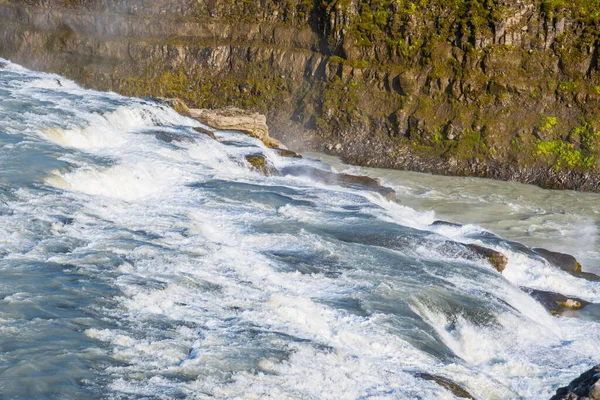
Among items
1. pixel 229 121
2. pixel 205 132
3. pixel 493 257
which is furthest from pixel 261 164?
pixel 493 257

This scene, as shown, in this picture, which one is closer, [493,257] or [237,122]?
[493,257]

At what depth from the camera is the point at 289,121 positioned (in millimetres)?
37312

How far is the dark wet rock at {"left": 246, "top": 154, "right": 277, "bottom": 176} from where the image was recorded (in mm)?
25414

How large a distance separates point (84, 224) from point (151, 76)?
26560 mm

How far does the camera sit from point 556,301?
55.6 feet

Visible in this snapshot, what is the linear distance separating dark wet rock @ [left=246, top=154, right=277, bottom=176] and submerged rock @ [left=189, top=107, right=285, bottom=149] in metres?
5.02

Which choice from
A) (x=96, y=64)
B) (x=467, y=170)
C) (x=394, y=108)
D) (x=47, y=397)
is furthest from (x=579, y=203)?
(x=96, y=64)

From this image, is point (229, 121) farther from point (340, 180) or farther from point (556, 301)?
point (556, 301)

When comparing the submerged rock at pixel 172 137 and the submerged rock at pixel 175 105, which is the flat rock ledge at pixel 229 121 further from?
the submerged rock at pixel 172 137

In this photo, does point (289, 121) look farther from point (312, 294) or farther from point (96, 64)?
point (312, 294)

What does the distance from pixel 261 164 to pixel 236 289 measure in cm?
1266

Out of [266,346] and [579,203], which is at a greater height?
[266,346]

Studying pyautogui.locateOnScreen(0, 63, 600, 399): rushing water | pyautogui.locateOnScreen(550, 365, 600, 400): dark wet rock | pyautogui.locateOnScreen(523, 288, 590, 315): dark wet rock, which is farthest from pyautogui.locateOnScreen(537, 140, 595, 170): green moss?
pyautogui.locateOnScreen(550, 365, 600, 400): dark wet rock

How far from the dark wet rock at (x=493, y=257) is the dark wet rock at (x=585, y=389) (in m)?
9.75
